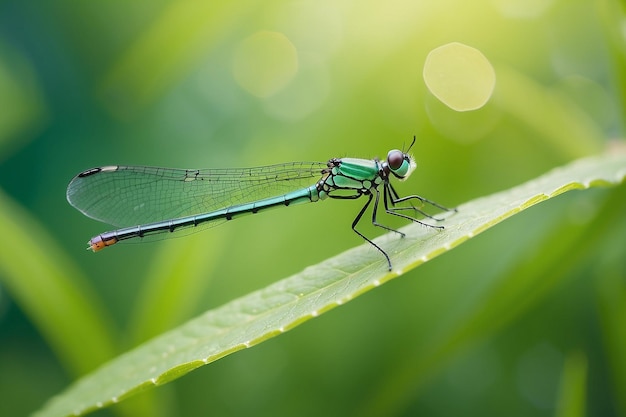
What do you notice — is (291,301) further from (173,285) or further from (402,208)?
(402,208)

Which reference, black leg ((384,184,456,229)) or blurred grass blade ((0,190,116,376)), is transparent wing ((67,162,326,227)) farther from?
blurred grass blade ((0,190,116,376))

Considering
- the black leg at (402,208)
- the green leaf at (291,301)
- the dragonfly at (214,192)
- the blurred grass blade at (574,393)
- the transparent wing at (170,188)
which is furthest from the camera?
the transparent wing at (170,188)

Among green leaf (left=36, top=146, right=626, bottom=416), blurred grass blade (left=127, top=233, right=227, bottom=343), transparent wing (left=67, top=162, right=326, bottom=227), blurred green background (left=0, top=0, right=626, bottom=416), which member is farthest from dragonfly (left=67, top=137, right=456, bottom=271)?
green leaf (left=36, top=146, right=626, bottom=416)

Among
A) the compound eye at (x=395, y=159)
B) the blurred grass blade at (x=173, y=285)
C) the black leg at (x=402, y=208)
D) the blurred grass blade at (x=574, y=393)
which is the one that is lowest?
the blurred grass blade at (x=574, y=393)

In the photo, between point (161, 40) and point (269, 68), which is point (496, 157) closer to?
point (269, 68)

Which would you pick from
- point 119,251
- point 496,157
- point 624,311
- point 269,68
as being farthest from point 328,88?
point 624,311

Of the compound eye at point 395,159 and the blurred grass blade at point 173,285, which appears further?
the compound eye at point 395,159

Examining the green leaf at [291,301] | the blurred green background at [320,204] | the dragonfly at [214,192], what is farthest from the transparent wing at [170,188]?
the green leaf at [291,301]

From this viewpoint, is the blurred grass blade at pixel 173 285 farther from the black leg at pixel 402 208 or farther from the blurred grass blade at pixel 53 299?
the black leg at pixel 402 208

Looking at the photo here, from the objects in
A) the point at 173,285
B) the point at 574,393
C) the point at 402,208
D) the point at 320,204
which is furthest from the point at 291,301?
the point at 320,204
